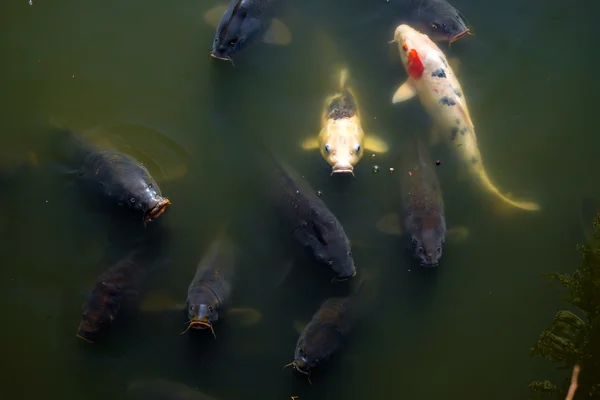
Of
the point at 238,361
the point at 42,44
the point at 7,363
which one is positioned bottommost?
the point at 7,363

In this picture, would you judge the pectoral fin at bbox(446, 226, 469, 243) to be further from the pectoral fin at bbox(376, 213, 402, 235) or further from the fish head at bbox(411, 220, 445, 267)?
the pectoral fin at bbox(376, 213, 402, 235)

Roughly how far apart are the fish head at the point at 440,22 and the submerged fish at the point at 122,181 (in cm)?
233

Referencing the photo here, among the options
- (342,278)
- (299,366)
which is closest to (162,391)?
(299,366)

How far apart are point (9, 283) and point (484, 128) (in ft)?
11.5

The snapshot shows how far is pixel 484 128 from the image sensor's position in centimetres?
451

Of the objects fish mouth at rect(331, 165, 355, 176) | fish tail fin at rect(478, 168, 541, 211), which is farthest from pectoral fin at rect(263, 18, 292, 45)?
fish tail fin at rect(478, 168, 541, 211)

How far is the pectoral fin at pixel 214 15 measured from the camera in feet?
15.5

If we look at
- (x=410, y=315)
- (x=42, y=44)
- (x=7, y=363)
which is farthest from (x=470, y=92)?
(x=7, y=363)

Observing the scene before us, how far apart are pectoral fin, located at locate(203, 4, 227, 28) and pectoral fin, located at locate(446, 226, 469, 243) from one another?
2352 mm

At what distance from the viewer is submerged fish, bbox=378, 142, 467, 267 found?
13.1ft

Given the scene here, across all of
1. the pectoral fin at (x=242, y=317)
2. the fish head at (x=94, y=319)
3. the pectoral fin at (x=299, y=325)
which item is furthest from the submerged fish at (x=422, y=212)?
the fish head at (x=94, y=319)

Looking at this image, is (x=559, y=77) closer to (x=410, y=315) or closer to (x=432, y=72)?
(x=432, y=72)

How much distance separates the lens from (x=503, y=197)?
429cm

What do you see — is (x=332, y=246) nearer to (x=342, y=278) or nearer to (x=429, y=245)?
(x=342, y=278)
